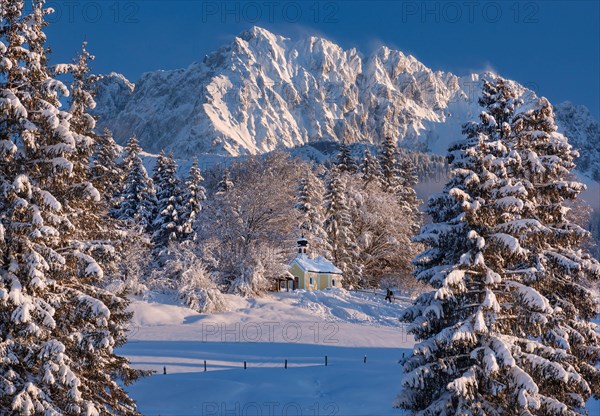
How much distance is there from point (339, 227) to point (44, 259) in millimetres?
Answer: 44534

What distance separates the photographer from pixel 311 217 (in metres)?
53.0

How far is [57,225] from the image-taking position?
1220 cm

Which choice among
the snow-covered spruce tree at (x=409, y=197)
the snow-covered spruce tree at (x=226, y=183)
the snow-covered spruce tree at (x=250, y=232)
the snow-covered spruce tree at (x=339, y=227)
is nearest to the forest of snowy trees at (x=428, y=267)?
the snow-covered spruce tree at (x=250, y=232)

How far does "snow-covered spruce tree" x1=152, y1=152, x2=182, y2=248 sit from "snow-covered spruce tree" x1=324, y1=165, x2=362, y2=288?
13.5m

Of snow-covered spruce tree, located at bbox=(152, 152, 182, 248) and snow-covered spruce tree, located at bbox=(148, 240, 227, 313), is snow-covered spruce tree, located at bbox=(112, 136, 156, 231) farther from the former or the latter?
snow-covered spruce tree, located at bbox=(148, 240, 227, 313)

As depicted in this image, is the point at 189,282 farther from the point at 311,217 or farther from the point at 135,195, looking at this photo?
the point at 135,195

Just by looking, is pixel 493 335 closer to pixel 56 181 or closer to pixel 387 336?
pixel 56 181

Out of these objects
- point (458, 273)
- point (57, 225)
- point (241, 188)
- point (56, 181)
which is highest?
point (241, 188)

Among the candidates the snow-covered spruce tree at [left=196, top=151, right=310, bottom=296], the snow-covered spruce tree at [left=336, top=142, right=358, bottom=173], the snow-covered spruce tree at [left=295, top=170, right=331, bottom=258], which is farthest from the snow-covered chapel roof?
the snow-covered spruce tree at [left=336, top=142, right=358, bottom=173]

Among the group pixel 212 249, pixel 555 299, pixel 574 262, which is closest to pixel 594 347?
pixel 555 299

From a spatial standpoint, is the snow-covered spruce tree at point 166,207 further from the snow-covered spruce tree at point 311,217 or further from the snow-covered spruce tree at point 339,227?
the snow-covered spruce tree at point 339,227

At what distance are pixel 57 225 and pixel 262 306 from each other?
103 ft

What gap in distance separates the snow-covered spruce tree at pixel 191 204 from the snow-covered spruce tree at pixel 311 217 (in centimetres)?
860

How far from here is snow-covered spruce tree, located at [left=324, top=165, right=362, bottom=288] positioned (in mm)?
55031
